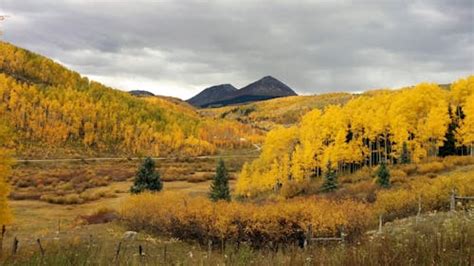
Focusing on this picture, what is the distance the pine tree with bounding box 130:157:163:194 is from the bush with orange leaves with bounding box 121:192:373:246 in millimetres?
8622

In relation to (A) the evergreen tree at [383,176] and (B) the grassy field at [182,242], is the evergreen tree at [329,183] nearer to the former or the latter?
(B) the grassy field at [182,242]

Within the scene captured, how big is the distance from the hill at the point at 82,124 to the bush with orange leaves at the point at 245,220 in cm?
10028

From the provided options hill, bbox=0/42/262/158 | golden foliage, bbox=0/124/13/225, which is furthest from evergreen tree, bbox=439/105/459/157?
hill, bbox=0/42/262/158

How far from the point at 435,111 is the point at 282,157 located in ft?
73.3

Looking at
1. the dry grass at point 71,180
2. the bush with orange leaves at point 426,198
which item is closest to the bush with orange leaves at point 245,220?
the bush with orange leaves at point 426,198

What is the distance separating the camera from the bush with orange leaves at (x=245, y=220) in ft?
99.1

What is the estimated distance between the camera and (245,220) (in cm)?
3269

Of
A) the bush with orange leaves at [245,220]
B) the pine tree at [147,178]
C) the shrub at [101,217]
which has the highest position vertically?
the pine tree at [147,178]

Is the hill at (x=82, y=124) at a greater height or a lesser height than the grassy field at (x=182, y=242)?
greater

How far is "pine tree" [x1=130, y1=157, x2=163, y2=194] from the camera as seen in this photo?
4528cm

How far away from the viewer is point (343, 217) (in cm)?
2875

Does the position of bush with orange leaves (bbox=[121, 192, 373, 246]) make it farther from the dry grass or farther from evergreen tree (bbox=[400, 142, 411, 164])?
the dry grass

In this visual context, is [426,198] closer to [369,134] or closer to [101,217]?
[101,217]

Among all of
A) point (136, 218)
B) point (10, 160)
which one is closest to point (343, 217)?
point (136, 218)
